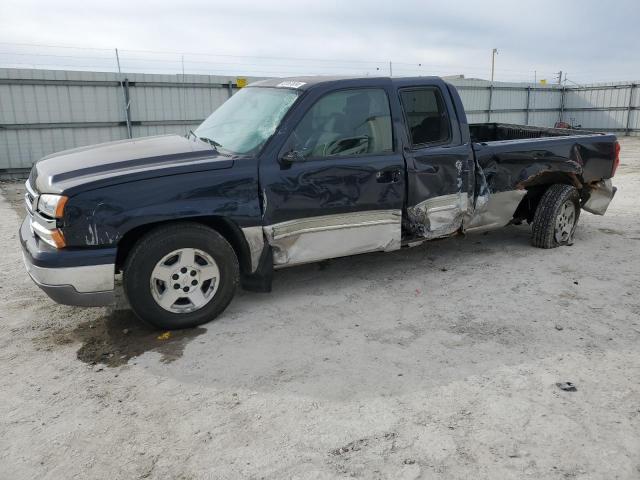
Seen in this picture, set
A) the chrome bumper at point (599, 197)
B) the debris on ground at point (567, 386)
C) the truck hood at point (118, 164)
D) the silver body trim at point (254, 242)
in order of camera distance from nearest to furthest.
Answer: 1. the debris on ground at point (567, 386)
2. the truck hood at point (118, 164)
3. the silver body trim at point (254, 242)
4. the chrome bumper at point (599, 197)

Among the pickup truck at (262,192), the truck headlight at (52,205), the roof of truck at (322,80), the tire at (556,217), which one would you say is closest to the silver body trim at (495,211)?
the pickup truck at (262,192)

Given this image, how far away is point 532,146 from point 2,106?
1183 centimetres

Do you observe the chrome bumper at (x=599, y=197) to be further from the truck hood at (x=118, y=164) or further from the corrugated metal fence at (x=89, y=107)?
the corrugated metal fence at (x=89, y=107)

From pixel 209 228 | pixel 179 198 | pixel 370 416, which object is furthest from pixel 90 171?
pixel 370 416

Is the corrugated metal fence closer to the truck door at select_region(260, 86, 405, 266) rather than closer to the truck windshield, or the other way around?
the truck windshield

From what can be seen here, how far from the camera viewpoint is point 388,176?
15.5 ft

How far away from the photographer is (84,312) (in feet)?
15.0

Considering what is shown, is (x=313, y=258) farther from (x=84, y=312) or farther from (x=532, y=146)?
(x=532, y=146)

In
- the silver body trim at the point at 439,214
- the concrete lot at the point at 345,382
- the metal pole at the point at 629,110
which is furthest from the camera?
the metal pole at the point at 629,110

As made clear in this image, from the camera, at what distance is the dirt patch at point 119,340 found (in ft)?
12.5

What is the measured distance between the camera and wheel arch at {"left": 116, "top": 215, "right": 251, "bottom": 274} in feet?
13.1

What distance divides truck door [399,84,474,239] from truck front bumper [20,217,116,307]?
104 inches

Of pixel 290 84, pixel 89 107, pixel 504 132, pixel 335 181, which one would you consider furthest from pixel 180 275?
pixel 89 107

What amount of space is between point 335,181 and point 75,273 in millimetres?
2103
